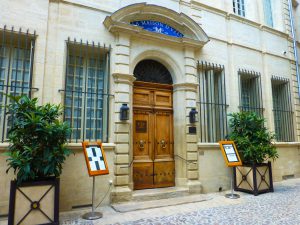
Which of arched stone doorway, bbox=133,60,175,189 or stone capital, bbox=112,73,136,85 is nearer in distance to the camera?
stone capital, bbox=112,73,136,85

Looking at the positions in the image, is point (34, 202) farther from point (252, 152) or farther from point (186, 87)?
point (252, 152)

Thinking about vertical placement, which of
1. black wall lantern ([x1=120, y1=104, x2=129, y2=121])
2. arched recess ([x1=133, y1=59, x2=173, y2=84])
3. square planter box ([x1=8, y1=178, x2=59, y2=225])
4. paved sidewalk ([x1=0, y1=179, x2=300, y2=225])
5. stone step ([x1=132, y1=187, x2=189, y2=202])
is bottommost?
paved sidewalk ([x1=0, y1=179, x2=300, y2=225])

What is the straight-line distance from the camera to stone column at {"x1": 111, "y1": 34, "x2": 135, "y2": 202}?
530 centimetres

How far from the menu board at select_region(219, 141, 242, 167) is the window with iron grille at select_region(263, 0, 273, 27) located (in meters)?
6.18

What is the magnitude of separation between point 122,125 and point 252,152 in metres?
3.52

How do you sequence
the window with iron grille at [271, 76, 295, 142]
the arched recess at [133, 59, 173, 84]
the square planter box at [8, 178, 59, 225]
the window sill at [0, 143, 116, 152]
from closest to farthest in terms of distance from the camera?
the square planter box at [8, 178, 59, 225]
the window sill at [0, 143, 116, 152]
the arched recess at [133, 59, 173, 84]
the window with iron grille at [271, 76, 295, 142]

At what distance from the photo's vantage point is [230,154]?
593cm

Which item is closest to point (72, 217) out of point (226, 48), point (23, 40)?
point (23, 40)

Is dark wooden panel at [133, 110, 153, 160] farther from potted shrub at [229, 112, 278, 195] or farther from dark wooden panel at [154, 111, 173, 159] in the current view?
potted shrub at [229, 112, 278, 195]

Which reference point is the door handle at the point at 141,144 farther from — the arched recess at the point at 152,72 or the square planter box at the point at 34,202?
the square planter box at the point at 34,202

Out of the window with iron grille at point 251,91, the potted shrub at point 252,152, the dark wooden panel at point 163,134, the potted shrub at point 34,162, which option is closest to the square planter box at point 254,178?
the potted shrub at point 252,152

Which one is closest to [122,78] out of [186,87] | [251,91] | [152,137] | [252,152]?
[152,137]

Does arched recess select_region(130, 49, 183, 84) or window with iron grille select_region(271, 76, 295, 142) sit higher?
arched recess select_region(130, 49, 183, 84)

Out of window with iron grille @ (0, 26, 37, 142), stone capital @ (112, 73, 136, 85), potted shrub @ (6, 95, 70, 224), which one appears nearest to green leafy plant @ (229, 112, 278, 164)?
stone capital @ (112, 73, 136, 85)
